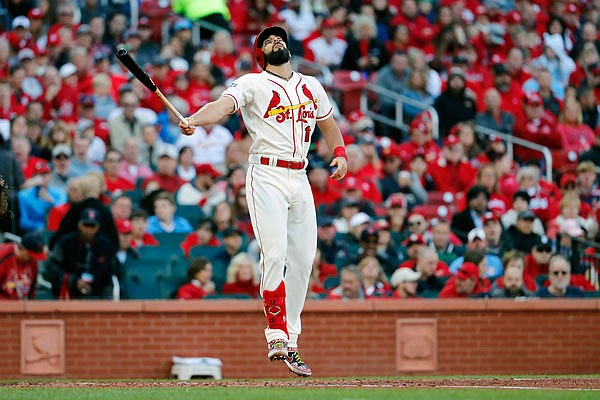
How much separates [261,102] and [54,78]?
294 inches

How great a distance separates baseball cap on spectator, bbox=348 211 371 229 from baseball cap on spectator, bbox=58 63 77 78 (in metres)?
4.04

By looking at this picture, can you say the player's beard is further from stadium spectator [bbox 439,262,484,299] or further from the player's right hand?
stadium spectator [bbox 439,262,484,299]

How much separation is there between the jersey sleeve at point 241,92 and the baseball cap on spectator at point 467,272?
453 centimetres

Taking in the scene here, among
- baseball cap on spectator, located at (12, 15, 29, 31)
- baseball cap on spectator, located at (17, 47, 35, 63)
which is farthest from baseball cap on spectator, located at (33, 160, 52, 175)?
baseball cap on spectator, located at (12, 15, 29, 31)

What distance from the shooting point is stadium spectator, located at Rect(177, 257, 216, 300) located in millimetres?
13273

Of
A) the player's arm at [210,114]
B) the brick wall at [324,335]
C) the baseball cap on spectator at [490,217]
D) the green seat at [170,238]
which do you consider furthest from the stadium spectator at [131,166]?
the player's arm at [210,114]

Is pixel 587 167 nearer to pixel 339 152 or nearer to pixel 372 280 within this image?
pixel 372 280

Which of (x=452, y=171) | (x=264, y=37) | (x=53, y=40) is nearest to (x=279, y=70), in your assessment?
(x=264, y=37)

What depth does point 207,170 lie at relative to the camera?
608 inches

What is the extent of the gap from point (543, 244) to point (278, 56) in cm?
555

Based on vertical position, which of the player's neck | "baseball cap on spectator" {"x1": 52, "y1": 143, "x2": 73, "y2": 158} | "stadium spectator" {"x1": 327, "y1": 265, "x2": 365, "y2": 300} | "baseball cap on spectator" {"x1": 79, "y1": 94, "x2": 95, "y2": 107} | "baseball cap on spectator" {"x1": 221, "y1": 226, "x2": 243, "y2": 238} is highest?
"baseball cap on spectator" {"x1": 79, "y1": 94, "x2": 95, "y2": 107}

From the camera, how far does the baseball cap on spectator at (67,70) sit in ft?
54.9

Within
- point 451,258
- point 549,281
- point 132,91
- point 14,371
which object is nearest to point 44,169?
point 132,91

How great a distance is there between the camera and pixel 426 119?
57.8ft
